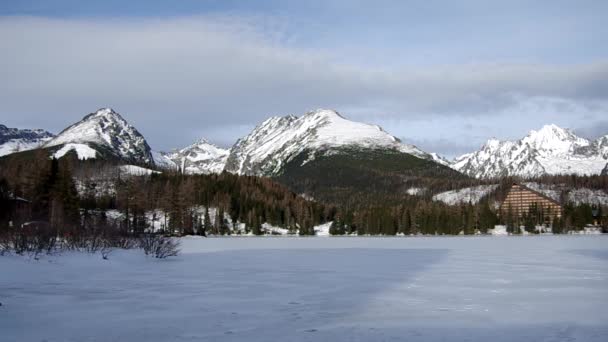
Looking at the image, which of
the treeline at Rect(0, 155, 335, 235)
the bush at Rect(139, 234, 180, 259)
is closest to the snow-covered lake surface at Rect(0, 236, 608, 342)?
the bush at Rect(139, 234, 180, 259)

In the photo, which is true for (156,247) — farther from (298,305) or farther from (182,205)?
(182,205)

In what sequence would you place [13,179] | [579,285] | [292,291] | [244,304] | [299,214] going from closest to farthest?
[244,304] → [292,291] → [579,285] → [13,179] → [299,214]

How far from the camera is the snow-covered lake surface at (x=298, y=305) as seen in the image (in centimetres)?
1339

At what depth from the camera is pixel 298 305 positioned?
58.1 feet

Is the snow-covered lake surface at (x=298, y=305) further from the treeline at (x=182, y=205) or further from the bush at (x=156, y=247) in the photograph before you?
→ the treeline at (x=182, y=205)

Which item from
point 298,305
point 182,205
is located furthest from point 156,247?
point 182,205

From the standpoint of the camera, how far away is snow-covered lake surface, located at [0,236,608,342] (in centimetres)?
1339

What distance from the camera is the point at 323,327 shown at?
14188mm

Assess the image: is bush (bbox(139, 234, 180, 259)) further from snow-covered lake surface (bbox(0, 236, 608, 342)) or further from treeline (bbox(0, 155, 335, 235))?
treeline (bbox(0, 155, 335, 235))

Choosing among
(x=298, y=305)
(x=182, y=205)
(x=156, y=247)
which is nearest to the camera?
(x=298, y=305)

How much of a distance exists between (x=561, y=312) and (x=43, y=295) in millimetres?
16532

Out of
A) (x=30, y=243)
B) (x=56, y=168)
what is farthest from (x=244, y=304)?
(x=56, y=168)

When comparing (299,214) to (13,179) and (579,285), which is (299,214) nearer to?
(13,179)

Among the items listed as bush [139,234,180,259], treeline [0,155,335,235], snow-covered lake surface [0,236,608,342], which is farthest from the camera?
treeline [0,155,335,235]
